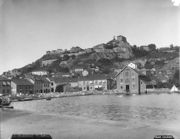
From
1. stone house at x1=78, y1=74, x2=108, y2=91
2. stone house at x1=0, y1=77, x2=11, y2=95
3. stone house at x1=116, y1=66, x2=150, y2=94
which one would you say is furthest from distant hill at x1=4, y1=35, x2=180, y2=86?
stone house at x1=0, y1=77, x2=11, y2=95

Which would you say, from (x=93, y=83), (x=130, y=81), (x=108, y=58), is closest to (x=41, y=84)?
(x=93, y=83)

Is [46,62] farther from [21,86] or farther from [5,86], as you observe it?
[5,86]

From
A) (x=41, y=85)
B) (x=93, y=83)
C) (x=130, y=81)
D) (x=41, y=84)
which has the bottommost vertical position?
(x=41, y=85)

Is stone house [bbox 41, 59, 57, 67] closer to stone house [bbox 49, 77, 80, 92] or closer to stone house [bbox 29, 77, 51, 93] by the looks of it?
stone house [bbox 49, 77, 80, 92]

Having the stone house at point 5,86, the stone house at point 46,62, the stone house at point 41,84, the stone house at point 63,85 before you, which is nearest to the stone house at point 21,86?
the stone house at point 5,86

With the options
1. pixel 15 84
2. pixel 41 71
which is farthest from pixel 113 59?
pixel 15 84

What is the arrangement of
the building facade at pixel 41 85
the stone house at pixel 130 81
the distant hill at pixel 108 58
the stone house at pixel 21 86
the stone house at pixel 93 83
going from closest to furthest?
the stone house at pixel 21 86 → the building facade at pixel 41 85 → the stone house at pixel 130 81 → the stone house at pixel 93 83 → the distant hill at pixel 108 58

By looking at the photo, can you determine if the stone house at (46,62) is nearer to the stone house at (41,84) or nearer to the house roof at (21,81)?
the stone house at (41,84)
